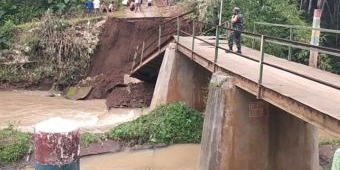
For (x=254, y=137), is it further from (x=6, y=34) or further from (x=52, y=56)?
(x=6, y=34)

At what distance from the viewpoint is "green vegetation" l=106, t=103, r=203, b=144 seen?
42.4 feet

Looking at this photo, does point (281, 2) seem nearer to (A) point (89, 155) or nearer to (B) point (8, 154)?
(A) point (89, 155)

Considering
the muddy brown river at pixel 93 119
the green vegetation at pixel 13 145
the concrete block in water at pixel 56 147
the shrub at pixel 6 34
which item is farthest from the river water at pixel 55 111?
the concrete block in water at pixel 56 147

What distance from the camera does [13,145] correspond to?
1180 centimetres

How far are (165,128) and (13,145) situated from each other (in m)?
3.91

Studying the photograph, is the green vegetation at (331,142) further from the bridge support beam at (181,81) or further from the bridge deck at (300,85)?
the bridge support beam at (181,81)

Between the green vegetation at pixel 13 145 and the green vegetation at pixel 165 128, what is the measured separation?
2201 millimetres

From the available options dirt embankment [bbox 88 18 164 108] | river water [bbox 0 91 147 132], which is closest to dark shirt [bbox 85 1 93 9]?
dirt embankment [bbox 88 18 164 108]

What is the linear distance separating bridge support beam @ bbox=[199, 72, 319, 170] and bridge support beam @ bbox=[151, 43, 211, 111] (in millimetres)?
5661

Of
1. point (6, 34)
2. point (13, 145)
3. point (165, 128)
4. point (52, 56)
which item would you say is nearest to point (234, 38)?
point (165, 128)

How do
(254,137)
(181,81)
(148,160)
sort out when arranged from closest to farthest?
(254,137)
(148,160)
(181,81)

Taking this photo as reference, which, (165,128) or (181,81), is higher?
(181,81)

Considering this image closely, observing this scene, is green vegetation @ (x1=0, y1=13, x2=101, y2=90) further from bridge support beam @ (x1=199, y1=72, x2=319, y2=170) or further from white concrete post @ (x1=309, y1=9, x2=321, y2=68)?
bridge support beam @ (x1=199, y1=72, x2=319, y2=170)

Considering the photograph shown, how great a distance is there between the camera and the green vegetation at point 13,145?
11.4 m
